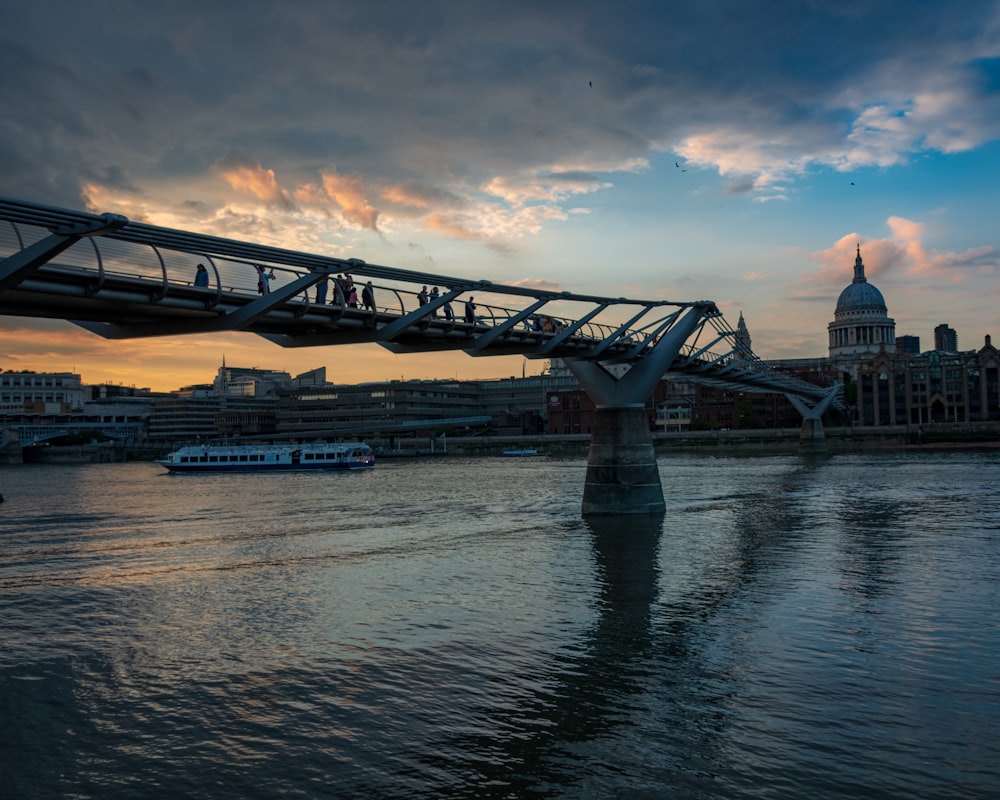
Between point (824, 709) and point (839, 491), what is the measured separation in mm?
46986

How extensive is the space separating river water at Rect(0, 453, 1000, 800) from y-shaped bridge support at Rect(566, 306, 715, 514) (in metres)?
4.07

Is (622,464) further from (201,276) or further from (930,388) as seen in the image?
(930,388)

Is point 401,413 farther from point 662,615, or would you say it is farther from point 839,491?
point 662,615

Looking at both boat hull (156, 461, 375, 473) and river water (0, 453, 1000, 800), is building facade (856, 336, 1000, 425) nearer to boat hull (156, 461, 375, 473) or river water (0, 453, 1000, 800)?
boat hull (156, 461, 375, 473)

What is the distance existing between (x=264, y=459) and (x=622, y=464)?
260ft

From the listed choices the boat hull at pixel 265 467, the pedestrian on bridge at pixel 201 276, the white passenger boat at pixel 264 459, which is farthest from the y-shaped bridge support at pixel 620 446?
the white passenger boat at pixel 264 459

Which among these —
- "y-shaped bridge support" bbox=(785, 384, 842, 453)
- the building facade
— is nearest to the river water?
"y-shaped bridge support" bbox=(785, 384, 842, 453)

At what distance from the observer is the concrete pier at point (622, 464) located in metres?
42.9

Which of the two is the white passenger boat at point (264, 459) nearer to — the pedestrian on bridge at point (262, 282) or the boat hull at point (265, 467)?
the boat hull at point (265, 467)

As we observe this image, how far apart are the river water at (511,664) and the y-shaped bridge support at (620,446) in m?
4.07

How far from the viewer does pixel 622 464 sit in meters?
43.1

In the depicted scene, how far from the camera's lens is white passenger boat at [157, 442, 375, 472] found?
111 meters

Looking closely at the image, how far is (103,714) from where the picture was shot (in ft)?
51.1

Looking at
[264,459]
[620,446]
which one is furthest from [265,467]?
[620,446]
